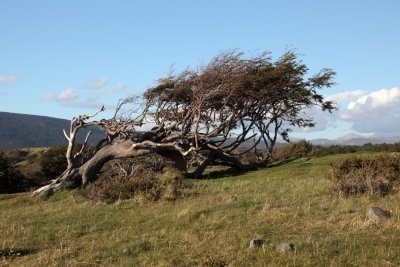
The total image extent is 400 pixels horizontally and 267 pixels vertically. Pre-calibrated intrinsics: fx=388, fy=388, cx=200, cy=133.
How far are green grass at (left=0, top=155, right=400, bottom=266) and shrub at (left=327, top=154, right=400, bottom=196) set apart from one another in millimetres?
545

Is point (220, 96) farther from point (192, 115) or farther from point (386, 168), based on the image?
point (386, 168)

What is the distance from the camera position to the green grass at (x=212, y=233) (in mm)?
5707

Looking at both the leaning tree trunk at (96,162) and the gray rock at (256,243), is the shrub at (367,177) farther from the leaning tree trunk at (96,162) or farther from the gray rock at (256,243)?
the leaning tree trunk at (96,162)

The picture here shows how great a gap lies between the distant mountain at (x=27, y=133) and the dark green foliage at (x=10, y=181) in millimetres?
122396

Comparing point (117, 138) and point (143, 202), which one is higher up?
point (117, 138)

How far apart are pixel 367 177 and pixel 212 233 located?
5.94 metres

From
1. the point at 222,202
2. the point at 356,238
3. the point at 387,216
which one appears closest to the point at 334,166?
the point at 222,202

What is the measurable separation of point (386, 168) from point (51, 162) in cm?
3165

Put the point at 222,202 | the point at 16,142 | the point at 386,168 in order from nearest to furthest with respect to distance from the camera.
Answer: the point at 222,202 → the point at 386,168 → the point at 16,142

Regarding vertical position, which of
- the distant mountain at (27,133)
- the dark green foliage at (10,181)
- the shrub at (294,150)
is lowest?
the dark green foliage at (10,181)

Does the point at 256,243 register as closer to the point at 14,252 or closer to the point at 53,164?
the point at 14,252

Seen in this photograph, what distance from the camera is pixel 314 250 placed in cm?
579

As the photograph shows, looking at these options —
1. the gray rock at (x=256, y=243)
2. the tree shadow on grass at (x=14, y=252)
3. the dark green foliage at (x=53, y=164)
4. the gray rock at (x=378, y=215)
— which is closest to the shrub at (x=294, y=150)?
the dark green foliage at (x=53, y=164)

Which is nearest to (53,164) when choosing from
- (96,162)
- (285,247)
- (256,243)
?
(96,162)
